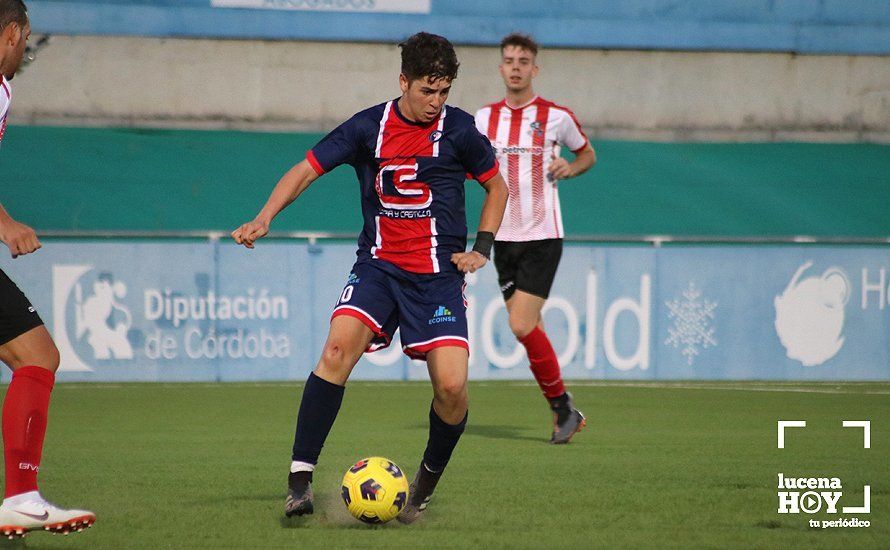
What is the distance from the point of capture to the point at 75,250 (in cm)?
1263

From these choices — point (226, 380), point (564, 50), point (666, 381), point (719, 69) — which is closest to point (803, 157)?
point (719, 69)

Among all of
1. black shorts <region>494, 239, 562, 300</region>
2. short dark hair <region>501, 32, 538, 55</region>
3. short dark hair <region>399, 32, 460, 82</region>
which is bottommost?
black shorts <region>494, 239, 562, 300</region>

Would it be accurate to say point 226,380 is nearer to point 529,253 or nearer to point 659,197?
point 529,253

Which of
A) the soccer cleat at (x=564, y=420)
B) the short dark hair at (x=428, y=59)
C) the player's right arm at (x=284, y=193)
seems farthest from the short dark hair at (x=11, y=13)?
the soccer cleat at (x=564, y=420)

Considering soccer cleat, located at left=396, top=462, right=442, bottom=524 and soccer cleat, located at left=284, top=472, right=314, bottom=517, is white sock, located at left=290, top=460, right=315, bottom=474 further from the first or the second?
soccer cleat, located at left=396, top=462, right=442, bottom=524

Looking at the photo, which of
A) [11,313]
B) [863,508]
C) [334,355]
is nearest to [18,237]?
[11,313]

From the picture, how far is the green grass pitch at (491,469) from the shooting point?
16.1 ft

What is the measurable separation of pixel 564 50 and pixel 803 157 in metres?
4.12

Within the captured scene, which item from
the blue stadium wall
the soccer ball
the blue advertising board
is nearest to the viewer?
the soccer ball

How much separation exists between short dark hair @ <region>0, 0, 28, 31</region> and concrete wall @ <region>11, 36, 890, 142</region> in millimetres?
14694

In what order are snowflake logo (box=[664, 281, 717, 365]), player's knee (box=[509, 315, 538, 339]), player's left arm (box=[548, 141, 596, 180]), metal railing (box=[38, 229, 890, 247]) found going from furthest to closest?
snowflake logo (box=[664, 281, 717, 365]) < metal railing (box=[38, 229, 890, 247]) < player's knee (box=[509, 315, 538, 339]) < player's left arm (box=[548, 141, 596, 180])

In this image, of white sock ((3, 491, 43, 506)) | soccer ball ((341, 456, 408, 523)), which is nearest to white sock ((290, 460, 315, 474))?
soccer ball ((341, 456, 408, 523))

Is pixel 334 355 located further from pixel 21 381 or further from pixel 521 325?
pixel 521 325

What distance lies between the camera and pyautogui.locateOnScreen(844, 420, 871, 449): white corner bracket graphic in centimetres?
792
